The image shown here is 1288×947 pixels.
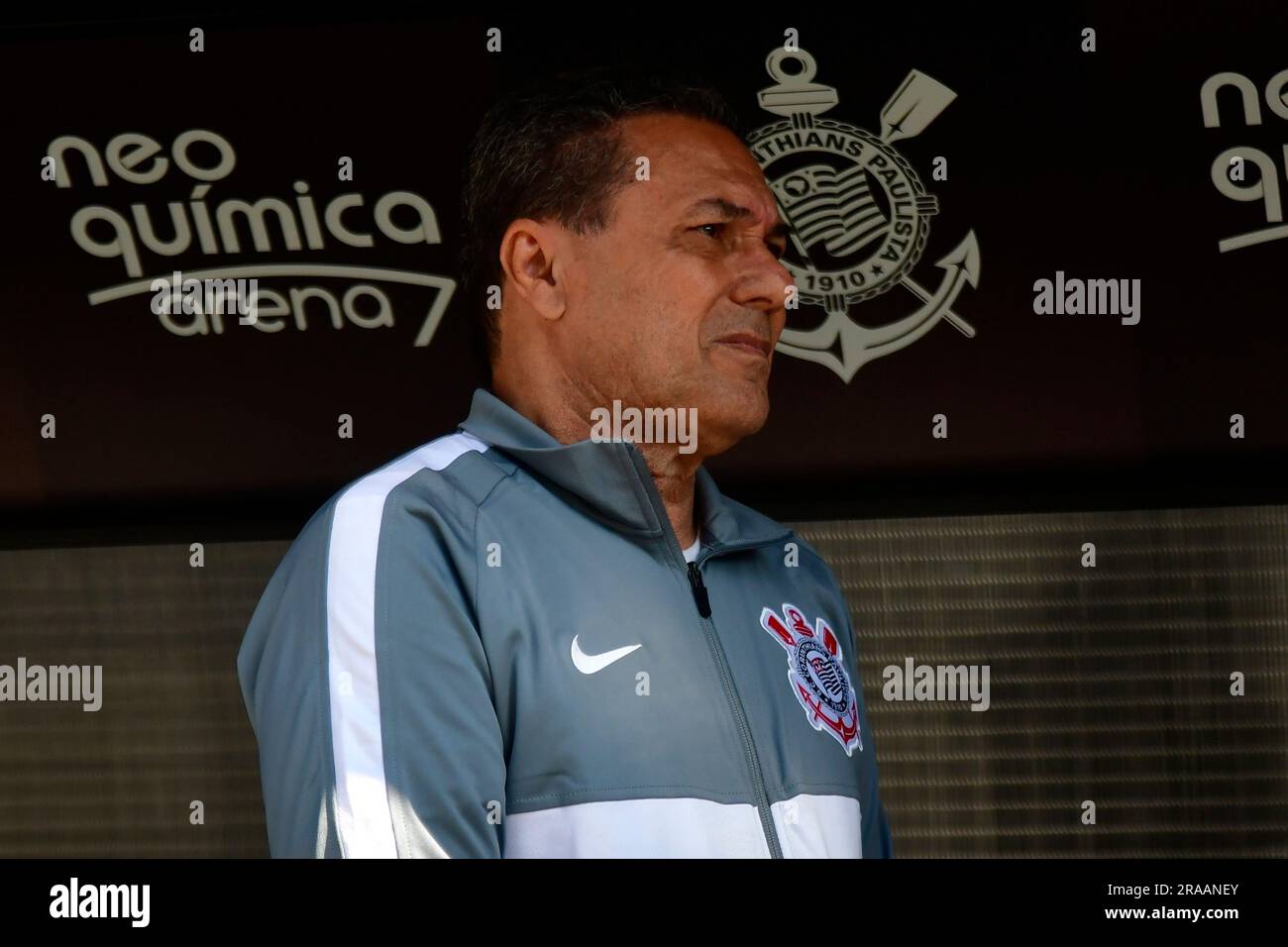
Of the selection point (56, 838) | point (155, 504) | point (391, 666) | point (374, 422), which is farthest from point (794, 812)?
point (56, 838)

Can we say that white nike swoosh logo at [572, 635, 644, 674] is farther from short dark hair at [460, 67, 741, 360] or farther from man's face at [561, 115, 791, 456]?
short dark hair at [460, 67, 741, 360]

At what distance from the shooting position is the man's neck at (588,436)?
2395mm

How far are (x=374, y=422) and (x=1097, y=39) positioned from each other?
1.57 meters

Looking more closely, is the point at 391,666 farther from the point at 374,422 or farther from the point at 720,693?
the point at 374,422

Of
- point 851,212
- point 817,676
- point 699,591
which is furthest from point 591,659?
point 851,212

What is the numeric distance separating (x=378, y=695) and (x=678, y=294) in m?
0.79

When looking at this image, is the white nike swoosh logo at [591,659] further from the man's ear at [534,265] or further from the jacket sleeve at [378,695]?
the man's ear at [534,265]

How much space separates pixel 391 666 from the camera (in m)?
1.97

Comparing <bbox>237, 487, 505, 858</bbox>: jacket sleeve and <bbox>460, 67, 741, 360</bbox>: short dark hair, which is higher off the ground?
<bbox>460, 67, 741, 360</bbox>: short dark hair

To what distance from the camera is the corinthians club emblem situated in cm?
313

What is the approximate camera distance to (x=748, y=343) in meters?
2.44

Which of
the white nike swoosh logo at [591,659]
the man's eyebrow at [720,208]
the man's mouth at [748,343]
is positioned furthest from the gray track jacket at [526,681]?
the man's eyebrow at [720,208]

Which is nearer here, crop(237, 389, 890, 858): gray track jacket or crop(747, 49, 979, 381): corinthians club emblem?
crop(237, 389, 890, 858): gray track jacket

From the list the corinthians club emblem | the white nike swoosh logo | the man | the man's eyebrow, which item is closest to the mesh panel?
the corinthians club emblem
